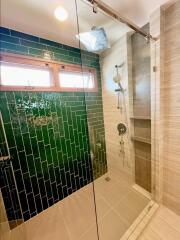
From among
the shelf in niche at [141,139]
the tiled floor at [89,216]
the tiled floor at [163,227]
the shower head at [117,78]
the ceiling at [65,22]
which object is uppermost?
the ceiling at [65,22]

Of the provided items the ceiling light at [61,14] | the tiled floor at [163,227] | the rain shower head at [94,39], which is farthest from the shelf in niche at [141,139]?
the ceiling light at [61,14]

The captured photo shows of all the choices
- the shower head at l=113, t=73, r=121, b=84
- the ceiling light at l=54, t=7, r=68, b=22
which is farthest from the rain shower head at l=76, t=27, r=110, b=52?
the shower head at l=113, t=73, r=121, b=84

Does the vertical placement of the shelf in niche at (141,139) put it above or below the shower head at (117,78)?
below

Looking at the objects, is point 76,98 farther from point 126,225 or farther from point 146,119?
point 126,225

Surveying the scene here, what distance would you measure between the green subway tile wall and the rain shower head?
19 cm

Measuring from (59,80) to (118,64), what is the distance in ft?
2.86

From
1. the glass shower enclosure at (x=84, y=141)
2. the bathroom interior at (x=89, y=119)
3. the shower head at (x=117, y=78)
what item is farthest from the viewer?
the shower head at (x=117, y=78)

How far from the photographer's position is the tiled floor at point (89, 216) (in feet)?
4.37

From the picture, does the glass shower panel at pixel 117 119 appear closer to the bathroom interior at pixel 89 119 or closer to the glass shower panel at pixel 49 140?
the bathroom interior at pixel 89 119

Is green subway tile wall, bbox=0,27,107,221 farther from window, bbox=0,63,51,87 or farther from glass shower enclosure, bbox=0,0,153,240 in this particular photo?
window, bbox=0,63,51,87

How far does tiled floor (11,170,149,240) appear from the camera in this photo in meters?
1.33

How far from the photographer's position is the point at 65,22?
135 centimetres

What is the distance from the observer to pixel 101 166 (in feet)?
6.91

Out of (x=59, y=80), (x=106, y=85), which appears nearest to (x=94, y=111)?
(x=106, y=85)
